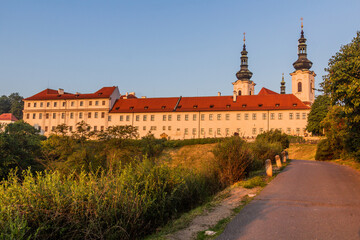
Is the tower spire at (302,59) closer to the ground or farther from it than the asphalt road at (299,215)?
farther from it

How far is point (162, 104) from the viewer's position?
74.4m

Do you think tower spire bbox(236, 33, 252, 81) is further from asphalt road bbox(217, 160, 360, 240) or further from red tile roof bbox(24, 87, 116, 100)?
asphalt road bbox(217, 160, 360, 240)

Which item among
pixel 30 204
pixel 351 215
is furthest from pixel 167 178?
pixel 351 215

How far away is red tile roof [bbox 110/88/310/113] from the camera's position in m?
66.7

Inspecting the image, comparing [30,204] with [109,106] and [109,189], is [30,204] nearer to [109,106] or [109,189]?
[109,189]

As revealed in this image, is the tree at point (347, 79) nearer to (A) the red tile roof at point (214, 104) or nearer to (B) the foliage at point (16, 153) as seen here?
(B) the foliage at point (16, 153)

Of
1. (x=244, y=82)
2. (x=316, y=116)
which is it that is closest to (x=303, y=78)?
(x=244, y=82)

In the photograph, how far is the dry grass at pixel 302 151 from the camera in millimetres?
47981

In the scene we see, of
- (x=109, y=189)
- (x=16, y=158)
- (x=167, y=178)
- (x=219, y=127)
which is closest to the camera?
(x=109, y=189)

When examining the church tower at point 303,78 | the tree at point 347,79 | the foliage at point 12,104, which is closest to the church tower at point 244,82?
the church tower at point 303,78

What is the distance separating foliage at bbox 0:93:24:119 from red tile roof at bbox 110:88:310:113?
224ft

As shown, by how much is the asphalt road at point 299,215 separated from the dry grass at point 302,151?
37.9m

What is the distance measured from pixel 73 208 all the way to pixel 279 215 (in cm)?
509

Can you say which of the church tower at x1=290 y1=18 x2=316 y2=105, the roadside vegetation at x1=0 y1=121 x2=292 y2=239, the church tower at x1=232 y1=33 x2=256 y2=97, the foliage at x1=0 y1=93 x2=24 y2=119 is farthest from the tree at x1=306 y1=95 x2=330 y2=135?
the foliage at x1=0 y1=93 x2=24 y2=119
